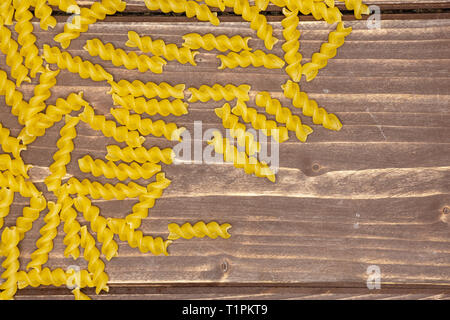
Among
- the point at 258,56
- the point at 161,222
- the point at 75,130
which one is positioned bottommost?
the point at 161,222

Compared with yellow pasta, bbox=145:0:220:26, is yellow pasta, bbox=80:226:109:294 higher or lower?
lower

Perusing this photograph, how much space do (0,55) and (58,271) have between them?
33 cm

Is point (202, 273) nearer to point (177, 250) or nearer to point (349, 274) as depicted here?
point (177, 250)

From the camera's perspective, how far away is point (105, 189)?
73 cm

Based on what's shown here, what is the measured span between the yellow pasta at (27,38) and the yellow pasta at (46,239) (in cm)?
20

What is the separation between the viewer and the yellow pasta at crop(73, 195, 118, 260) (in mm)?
731

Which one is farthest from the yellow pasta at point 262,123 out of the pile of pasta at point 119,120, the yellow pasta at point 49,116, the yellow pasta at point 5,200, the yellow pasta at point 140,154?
the yellow pasta at point 5,200

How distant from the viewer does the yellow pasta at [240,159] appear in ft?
2.40

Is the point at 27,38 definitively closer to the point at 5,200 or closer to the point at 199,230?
the point at 5,200

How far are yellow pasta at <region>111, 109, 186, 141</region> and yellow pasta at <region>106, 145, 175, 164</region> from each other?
0.08 feet

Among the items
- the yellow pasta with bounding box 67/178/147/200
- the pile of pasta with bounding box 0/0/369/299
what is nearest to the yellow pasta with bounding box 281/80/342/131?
the pile of pasta with bounding box 0/0/369/299

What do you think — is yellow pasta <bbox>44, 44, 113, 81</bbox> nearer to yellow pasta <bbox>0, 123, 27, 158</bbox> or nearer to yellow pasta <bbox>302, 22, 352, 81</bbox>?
yellow pasta <bbox>0, 123, 27, 158</bbox>

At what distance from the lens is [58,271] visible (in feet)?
2.40
